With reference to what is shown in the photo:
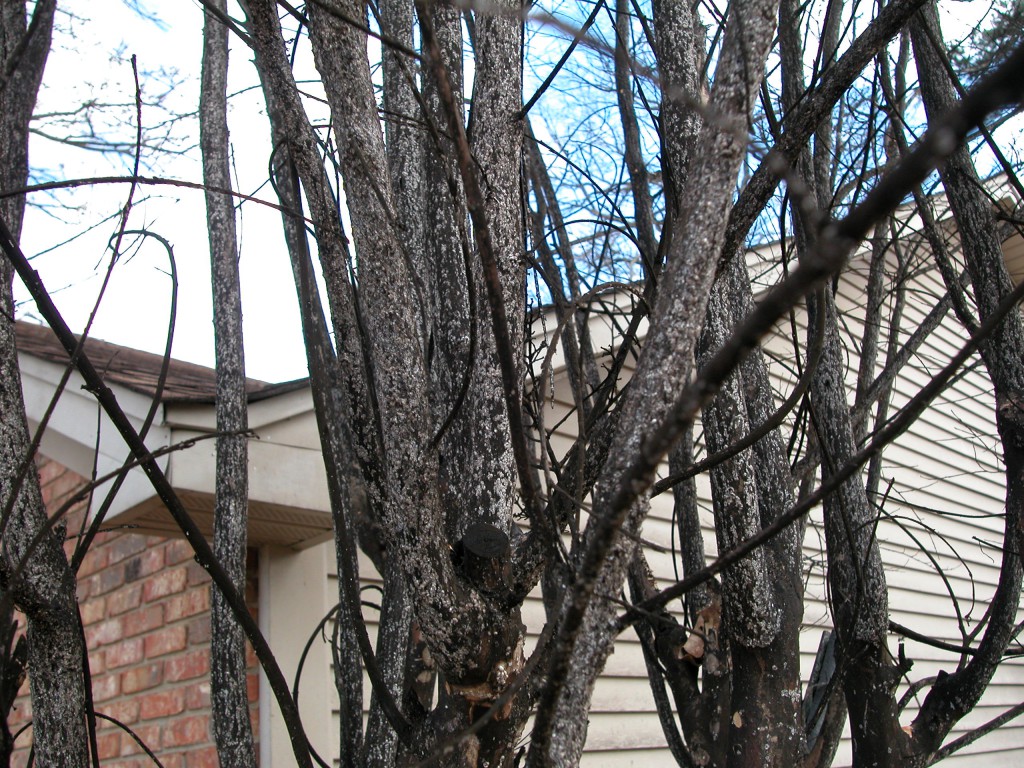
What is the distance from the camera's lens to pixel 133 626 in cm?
359

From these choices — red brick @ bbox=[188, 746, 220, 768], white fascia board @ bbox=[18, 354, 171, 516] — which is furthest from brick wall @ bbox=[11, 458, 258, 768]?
white fascia board @ bbox=[18, 354, 171, 516]

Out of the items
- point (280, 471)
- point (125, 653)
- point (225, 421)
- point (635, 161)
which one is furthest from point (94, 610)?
point (635, 161)

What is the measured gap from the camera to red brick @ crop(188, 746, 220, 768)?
9.92 feet

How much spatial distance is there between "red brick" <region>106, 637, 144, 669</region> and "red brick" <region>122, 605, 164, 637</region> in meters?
0.04

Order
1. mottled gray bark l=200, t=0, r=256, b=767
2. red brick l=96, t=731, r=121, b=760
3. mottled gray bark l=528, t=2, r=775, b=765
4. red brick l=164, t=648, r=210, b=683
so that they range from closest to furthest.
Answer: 1. mottled gray bark l=528, t=2, r=775, b=765
2. mottled gray bark l=200, t=0, r=256, b=767
3. red brick l=164, t=648, r=210, b=683
4. red brick l=96, t=731, r=121, b=760

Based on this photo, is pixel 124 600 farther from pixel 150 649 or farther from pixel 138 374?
pixel 138 374

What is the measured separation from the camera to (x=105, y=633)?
372 centimetres

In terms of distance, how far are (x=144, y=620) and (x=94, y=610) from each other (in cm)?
49

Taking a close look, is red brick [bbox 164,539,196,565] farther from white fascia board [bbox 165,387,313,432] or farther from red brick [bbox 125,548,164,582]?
white fascia board [bbox 165,387,313,432]

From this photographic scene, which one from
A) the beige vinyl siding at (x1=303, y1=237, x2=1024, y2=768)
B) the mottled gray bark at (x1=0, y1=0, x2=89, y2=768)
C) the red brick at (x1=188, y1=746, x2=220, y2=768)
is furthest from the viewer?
the beige vinyl siding at (x1=303, y1=237, x2=1024, y2=768)

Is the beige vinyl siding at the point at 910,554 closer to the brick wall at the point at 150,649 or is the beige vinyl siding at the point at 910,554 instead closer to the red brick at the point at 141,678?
the brick wall at the point at 150,649

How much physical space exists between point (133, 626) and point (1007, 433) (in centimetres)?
321

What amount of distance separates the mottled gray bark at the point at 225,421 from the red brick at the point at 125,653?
1.66 meters

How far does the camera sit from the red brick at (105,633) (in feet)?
12.0
